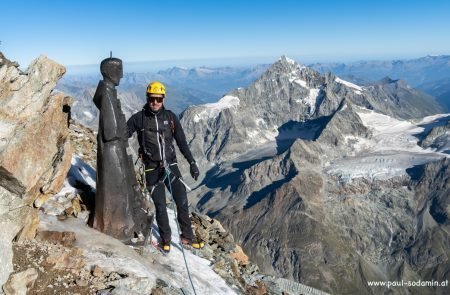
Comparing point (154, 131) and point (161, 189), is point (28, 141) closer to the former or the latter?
point (154, 131)

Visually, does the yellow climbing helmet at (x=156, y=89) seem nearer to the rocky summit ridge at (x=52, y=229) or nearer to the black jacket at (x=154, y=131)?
the black jacket at (x=154, y=131)

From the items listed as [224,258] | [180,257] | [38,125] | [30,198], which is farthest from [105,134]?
[224,258]

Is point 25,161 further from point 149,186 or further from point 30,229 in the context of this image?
point 149,186

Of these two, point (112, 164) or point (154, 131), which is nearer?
point (112, 164)

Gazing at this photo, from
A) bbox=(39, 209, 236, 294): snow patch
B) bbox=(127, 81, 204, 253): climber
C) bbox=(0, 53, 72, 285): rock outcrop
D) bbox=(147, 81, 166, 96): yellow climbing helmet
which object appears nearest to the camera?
bbox=(0, 53, 72, 285): rock outcrop

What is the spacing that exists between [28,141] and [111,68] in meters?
3.88

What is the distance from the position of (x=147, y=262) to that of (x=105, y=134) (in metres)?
4.68

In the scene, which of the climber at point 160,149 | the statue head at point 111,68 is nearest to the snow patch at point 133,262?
the climber at point 160,149

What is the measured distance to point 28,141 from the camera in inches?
485

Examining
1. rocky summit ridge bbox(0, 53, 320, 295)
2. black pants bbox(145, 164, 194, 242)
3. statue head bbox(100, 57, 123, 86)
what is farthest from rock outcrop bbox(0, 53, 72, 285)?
black pants bbox(145, 164, 194, 242)

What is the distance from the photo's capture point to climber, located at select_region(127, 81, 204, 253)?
15292mm

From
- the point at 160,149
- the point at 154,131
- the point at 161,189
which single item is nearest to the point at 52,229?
the point at 161,189

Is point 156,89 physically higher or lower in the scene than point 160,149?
higher

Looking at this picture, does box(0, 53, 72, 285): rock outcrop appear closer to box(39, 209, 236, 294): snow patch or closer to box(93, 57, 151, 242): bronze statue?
box(93, 57, 151, 242): bronze statue
